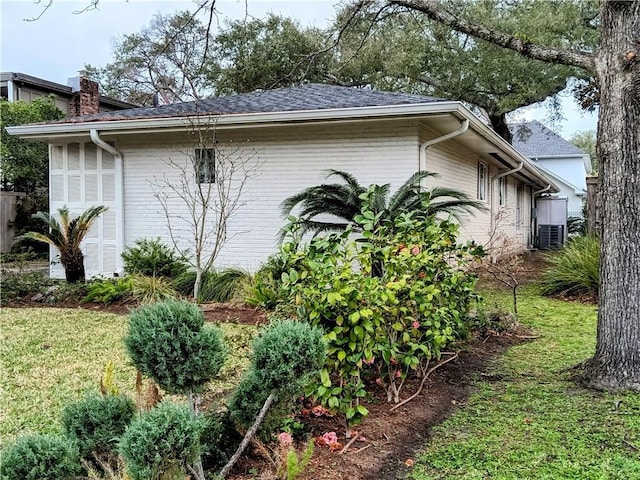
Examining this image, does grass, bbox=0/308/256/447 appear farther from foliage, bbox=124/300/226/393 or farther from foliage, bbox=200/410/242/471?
foliage, bbox=124/300/226/393

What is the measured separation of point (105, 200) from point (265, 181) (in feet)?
10.1

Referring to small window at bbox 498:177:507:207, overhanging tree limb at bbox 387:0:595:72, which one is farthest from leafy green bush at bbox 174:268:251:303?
small window at bbox 498:177:507:207

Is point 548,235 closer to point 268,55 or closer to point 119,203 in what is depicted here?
point 268,55

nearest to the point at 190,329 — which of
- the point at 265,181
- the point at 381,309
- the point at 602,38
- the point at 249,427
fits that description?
the point at 249,427

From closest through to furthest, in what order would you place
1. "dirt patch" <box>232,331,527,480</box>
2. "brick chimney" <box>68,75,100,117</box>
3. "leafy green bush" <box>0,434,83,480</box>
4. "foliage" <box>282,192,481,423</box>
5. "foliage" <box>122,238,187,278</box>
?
"leafy green bush" <box>0,434,83,480</box> → "dirt patch" <box>232,331,527,480</box> → "foliage" <box>282,192,481,423</box> → "foliage" <box>122,238,187,278</box> → "brick chimney" <box>68,75,100,117</box>

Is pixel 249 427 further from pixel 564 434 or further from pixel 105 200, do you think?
pixel 105 200

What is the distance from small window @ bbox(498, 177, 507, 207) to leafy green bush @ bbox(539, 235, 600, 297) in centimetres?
533

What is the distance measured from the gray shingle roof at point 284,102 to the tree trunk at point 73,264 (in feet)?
7.53

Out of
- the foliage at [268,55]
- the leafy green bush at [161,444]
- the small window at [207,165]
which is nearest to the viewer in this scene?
the leafy green bush at [161,444]

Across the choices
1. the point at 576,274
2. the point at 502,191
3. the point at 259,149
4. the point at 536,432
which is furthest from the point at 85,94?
the point at 536,432

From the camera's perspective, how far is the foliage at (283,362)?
2.24 metres

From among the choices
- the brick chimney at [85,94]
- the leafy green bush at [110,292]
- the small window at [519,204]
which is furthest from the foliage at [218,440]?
the small window at [519,204]

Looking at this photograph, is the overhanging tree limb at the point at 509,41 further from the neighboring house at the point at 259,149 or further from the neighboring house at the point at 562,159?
the neighboring house at the point at 562,159

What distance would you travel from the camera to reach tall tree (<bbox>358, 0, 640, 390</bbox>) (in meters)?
3.73
